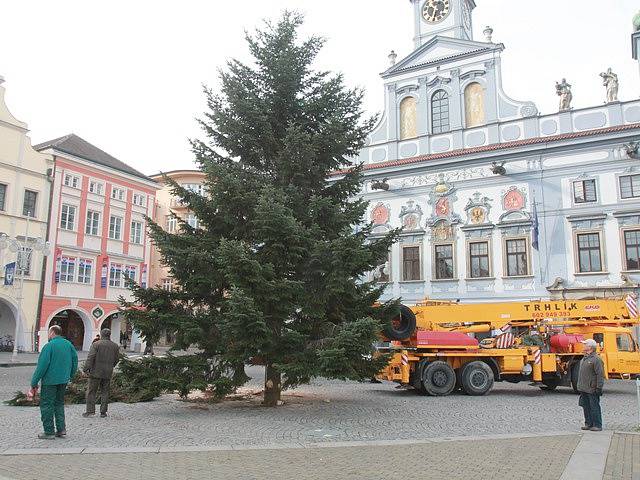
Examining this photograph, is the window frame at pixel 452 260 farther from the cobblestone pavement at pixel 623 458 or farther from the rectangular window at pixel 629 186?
→ the cobblestone pavement at pixel 623 458

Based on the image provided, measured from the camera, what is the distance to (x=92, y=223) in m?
40.1

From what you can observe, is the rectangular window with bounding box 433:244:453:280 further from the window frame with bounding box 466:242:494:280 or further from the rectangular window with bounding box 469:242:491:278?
the rectangular window with bounding box 469:242:491:278

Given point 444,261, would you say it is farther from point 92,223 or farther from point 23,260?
point 92,223

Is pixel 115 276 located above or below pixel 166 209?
below

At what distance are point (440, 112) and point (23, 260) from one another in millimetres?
24622

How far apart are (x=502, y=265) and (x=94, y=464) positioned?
26.7 metres

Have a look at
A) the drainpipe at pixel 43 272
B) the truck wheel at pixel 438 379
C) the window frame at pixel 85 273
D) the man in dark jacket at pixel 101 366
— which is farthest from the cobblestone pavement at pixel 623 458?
the window frame at pixel 85 273

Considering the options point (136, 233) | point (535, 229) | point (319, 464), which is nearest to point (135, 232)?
point (136, 233)

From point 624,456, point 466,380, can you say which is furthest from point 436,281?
point 624,456

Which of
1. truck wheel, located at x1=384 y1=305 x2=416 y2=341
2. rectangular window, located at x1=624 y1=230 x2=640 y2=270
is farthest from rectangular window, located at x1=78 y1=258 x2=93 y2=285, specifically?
rectangular window, located at x1=624 y1=230 x2=640 y2=270

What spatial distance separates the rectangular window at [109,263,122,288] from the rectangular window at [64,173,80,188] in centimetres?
615

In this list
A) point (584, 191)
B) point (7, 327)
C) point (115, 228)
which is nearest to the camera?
point (584, 191)

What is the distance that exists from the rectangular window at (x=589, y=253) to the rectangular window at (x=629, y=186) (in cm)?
241

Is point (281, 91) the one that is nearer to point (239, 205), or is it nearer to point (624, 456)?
point (239, 205)
